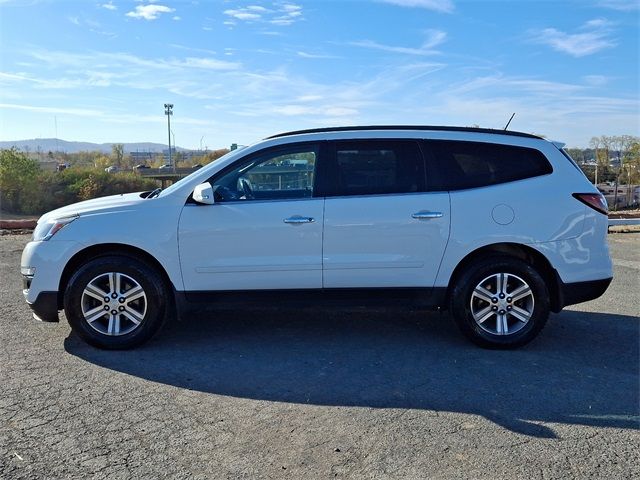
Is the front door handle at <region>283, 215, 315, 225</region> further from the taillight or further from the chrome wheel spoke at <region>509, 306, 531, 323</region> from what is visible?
the taillight

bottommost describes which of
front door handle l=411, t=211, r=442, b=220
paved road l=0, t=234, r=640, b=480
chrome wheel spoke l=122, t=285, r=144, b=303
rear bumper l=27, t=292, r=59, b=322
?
paved road l=0, t=234, r=640, b=480

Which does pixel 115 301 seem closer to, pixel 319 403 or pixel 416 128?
pixel 319 403

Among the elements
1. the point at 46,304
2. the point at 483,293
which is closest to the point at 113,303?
the point at 46,304

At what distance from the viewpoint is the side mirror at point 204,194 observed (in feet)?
15.4

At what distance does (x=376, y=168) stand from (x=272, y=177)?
94 centimetres

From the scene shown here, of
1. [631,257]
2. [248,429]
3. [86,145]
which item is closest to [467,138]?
[248,429]

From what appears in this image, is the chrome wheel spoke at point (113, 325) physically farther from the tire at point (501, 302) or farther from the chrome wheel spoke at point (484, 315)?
the chrome wheel spoke at point (484, 315)

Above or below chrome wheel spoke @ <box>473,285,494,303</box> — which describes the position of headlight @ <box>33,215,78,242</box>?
above

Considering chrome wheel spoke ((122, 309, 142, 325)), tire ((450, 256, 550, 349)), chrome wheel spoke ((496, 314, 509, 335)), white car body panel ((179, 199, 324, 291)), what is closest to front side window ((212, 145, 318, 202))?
white car body panel ((179, 199, 324, 291))

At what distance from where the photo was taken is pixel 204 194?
4.69 meters

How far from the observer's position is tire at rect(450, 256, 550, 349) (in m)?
4.82

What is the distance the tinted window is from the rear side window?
21 centimetres

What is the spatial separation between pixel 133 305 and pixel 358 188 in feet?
7.33

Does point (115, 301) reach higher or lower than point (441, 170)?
lower
